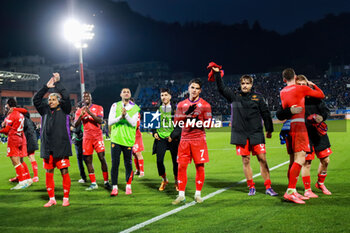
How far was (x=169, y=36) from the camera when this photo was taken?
11494cm

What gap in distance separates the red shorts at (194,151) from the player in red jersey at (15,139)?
452 cm

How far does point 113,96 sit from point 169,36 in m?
47.6

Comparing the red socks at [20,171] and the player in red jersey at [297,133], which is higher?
the player in red jersey at [297,133]

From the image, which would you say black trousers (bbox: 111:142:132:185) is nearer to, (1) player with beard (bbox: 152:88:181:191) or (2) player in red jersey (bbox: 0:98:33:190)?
(1) player with beard (bbox: 152:88:181:191)

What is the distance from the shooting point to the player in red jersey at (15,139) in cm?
880

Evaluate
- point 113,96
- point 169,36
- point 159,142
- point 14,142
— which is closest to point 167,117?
point 159,142

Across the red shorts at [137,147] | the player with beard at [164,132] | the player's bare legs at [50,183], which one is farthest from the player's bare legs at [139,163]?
the player's bare legs at [50,183]

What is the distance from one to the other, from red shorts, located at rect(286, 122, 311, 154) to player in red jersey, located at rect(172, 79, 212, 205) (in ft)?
4.51

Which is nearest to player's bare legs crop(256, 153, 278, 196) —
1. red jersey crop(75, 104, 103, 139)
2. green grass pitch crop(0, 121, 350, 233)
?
green grass pitch crop(0, 121, 350, 233)

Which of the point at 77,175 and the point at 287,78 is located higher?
the point at 287,78

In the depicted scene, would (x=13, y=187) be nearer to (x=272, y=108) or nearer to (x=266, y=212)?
(x=266, y=212)

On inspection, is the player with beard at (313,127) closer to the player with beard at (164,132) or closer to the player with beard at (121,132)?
the player with beard at (164,132)

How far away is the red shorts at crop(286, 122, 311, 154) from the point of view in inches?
233

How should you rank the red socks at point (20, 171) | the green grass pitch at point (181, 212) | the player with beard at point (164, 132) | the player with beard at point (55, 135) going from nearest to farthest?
the green grass pitch at point (181, 212) < the player with beard at point (55, 135) < the player with beard at point (164, 132) < the red socks at point (20, 171)
